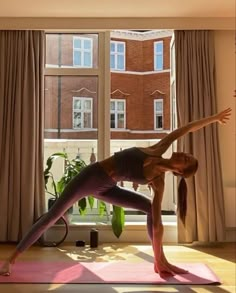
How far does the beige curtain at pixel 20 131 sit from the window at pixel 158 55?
5.00 feet

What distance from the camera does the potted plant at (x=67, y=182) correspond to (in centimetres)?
471

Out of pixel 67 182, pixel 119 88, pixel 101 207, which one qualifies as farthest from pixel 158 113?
pixel 67 182

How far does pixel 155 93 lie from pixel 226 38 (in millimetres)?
1170

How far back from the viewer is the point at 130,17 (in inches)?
197

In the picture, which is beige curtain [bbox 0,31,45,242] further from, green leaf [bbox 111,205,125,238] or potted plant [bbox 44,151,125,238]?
green leaf [bbox 111,205,125,238]

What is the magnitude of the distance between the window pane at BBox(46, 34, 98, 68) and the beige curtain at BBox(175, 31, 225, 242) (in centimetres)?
106

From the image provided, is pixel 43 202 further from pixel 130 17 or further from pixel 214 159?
pixel 130 17

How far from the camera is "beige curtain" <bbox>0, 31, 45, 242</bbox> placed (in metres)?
4.84

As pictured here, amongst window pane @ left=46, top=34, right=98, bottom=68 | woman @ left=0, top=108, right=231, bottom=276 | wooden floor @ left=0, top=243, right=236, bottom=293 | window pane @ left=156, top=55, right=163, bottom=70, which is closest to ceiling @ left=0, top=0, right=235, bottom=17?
window pane @ left=46, top=34, right=98, bottom=68

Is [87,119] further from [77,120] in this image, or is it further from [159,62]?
[159,62]

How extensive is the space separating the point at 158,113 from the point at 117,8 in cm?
155

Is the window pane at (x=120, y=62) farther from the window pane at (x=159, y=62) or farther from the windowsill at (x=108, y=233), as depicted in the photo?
the windowsill at (x=108, y=233)

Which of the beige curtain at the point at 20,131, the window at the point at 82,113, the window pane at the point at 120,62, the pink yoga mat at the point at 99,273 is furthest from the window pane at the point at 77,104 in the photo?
the pink yoga mat at the point at 99,273

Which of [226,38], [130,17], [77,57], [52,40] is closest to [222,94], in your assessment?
[226,38]
